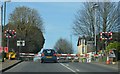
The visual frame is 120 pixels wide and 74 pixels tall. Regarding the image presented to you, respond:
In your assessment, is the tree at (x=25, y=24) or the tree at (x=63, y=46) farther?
the tree at (x=63, y=46)

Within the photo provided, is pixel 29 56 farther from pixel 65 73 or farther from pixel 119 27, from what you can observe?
pixel 65 73

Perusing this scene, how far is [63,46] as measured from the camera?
124 metres

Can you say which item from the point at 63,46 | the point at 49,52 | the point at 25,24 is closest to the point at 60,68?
the point at 49,52

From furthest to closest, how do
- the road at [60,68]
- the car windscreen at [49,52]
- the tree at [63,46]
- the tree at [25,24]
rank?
the tree at [63,46]
the tree at [25,24]
the car windscreen at [49,52]
the road at [60,68]

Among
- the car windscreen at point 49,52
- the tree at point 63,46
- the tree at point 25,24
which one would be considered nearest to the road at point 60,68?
the car windscreen at point 49,52

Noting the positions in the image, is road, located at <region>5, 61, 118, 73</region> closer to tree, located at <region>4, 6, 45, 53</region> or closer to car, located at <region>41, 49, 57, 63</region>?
car, located at <region>41, 49, 57, 63</region>

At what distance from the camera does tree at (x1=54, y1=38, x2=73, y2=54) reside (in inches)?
4712

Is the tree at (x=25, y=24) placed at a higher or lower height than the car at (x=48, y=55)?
higher

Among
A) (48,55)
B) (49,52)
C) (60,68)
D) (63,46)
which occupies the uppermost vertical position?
(63,46)

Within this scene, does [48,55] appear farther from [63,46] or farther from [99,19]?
[63,46]

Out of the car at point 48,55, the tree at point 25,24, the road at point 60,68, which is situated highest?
the tree at point 25,24

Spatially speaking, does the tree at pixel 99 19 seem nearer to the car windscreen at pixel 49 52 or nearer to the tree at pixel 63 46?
the car windscreen at pixel 49 52

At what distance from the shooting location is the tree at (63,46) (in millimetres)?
119688

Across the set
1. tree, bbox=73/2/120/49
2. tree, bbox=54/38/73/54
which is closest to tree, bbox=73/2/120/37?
tree, bbox=73/2/120/49
